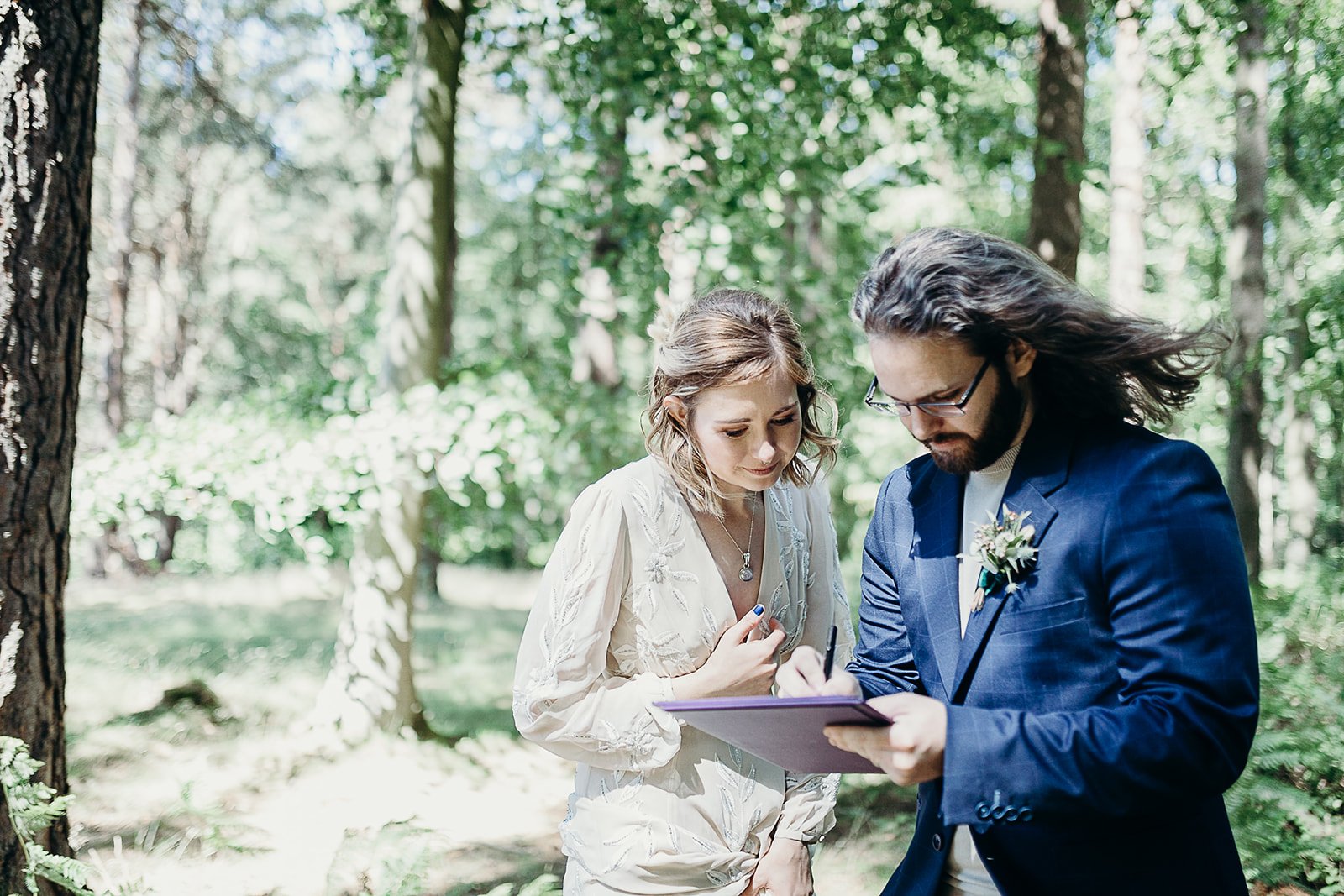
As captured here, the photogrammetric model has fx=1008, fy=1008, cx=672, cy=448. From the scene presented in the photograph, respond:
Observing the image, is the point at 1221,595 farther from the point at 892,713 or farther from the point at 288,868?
the point at 288,868

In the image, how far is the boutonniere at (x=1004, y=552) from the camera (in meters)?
2.05

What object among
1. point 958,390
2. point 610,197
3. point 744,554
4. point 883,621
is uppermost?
point 610,197

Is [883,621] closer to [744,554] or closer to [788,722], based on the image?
[744,554]

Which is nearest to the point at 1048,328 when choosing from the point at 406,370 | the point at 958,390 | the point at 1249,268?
the point at 958,390

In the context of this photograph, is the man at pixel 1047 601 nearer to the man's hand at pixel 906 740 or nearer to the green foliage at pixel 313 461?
the man's hand at pixel 906 740

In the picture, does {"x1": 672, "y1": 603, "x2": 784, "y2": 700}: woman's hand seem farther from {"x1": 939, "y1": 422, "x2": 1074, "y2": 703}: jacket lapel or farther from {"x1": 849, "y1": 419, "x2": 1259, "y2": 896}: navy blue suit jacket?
{"x1": 939, "y1": 422, "x2": 1074, "y2": 703}: jacket lapel

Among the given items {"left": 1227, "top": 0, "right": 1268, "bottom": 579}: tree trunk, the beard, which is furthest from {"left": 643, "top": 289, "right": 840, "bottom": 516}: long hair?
{"left": 1227, "top": 0, "right": 1268, "bottom": 579}: tree trunk

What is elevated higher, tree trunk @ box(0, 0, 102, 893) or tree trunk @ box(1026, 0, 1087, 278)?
tree trunk @ box(1026, 0, 1087, 278)

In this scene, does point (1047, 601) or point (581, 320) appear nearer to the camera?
point (1047, 601)

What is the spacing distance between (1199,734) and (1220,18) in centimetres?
773

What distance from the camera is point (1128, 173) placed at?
36.6 feet

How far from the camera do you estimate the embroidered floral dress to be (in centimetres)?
248

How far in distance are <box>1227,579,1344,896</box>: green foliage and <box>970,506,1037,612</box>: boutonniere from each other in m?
3.65

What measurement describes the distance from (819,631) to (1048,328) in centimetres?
115
